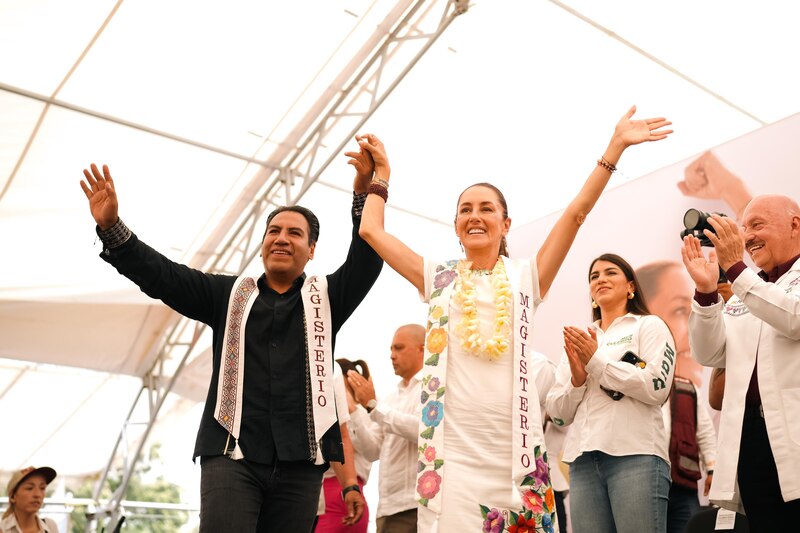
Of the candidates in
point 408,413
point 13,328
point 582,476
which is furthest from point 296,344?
point 13,328

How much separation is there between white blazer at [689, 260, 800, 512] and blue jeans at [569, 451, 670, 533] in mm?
481

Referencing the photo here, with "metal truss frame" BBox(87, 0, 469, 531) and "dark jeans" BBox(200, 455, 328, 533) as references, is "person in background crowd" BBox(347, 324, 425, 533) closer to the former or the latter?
"dark jeans" BBox(200, 455, 328, 533)

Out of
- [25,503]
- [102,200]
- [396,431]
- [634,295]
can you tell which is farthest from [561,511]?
[25,503]

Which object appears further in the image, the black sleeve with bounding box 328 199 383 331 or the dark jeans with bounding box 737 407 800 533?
the black sleeve with bounding box 328 199 383 331

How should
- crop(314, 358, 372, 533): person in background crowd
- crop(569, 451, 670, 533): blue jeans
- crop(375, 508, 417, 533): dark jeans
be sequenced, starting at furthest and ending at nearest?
crop(375, 508, 417, 533): dark jeans < crop(314, 358, 372, 533): person in background crowd < crop(569, 451, 670, 533): blue jeans

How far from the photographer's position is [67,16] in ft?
17.6

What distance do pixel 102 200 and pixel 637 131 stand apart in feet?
5.16

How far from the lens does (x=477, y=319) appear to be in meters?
2.14

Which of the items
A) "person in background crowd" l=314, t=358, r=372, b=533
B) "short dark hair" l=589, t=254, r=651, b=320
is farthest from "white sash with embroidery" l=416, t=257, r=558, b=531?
"short dark hair" l=589, t=254, r=651, b=320

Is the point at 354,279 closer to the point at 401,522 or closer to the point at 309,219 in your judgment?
the point at 309,219

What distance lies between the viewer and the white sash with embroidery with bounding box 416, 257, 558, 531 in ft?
6.28

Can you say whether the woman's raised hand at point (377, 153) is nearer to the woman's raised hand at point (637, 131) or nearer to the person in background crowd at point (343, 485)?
the woman's raised hand at point (637, 131)

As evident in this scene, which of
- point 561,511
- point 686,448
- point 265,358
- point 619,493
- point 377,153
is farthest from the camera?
point 561,511

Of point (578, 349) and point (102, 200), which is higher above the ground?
point (102, 200)
